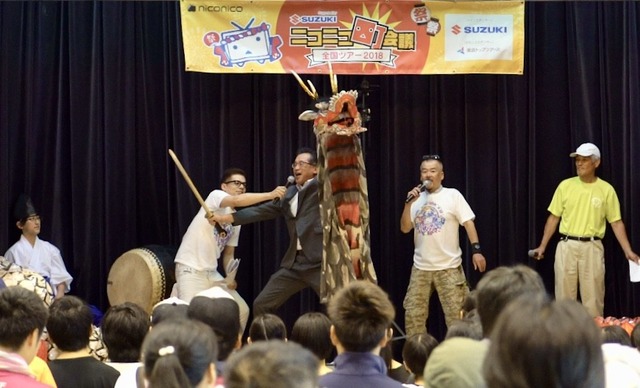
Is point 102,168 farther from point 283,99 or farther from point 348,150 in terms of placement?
point 348,150

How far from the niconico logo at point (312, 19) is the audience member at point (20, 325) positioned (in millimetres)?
4868

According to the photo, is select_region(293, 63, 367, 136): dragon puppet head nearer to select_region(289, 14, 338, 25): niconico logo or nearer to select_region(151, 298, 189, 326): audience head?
select_region(289, 14, 338, 25): niconico logo

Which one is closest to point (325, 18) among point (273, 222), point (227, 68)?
point (227, 68)

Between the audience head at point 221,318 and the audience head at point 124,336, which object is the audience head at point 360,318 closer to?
the audience head at point 221,318

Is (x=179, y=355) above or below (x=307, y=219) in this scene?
above

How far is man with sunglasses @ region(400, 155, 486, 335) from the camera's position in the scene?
7.91m

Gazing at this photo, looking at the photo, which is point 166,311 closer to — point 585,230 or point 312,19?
point 312,19

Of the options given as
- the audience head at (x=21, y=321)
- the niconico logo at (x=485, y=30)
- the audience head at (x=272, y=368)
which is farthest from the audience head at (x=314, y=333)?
the niconico logo at (x=485, y=30)

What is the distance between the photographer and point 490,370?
1.74 m

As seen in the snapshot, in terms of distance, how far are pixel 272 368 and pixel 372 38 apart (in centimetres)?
611

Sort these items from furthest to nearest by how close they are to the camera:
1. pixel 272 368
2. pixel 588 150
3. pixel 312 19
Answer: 1. pixel 588 150
2. pixel 312 19
3. pixel 272 368

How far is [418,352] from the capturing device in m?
4.16

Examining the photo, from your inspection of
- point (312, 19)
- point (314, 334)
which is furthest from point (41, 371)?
point (312, 19)

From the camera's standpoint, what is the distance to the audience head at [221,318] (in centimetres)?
344
